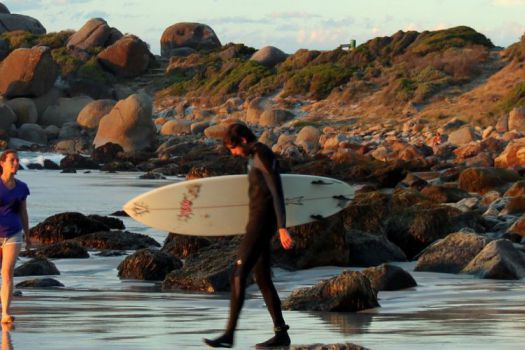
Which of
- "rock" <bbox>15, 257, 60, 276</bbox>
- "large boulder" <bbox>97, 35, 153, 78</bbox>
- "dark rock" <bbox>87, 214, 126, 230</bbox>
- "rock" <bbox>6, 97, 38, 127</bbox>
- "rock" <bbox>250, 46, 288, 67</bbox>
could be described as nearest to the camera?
"rock" <bbox>15, 257, 60, 276</bbox>

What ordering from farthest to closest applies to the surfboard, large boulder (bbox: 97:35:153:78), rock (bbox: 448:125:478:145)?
large boulder (bbox: 97:35:153:78) → rock (bbox: 448:125:478:145) → the surfboard

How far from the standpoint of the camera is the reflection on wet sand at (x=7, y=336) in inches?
355

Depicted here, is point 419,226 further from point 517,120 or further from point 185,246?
point 517,120

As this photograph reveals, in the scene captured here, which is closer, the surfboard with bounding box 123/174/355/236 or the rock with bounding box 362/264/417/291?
the surfboard with bounding box 123/174/355/236

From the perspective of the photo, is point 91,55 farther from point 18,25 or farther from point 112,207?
point 112,207

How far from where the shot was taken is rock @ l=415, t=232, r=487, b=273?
15789 millimetres

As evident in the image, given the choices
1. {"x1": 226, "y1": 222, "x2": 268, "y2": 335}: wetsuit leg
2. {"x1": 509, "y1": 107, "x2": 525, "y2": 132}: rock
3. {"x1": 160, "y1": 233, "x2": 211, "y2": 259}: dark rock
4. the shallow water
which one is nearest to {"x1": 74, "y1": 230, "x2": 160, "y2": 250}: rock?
{"x1": 160, "y1": 233, "x2": 211, "y2": 259}: dark rock

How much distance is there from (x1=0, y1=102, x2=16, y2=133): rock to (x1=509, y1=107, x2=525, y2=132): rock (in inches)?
1108

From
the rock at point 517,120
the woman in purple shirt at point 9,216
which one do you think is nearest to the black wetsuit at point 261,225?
the woman in purple shirt at point 9,216

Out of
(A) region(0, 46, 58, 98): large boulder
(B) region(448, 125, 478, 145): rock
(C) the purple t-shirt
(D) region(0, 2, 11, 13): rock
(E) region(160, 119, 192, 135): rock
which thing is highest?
(D) region(0, 2, 11, 13): rock

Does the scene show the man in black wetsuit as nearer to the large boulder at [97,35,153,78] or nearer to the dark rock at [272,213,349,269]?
the dark rock at [272,213,349,269]

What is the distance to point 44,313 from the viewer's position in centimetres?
1142

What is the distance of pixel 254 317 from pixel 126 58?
257 feet

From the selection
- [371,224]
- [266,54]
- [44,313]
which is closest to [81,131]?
[266,54]
